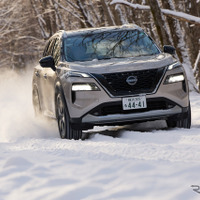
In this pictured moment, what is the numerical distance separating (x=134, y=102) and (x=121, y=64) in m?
0.56

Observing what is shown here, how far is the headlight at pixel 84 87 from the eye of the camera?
8750 millimetres

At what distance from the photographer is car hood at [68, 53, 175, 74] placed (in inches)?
348

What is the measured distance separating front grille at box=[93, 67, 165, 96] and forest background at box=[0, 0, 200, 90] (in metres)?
4.44

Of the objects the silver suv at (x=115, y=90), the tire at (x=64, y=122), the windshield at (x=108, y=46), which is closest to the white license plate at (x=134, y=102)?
the silver suv at (x=115, y=90)

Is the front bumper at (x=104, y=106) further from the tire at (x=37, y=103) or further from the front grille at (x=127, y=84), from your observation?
the tire at (x=37, y=103)

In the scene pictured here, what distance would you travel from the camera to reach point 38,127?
1085 centimetres

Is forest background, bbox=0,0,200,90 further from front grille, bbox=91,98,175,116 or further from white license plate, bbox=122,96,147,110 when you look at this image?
white license plate, bbox=122,96,147,110

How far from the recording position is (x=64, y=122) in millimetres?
9141

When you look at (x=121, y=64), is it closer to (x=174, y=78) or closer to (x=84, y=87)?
(x=84, y=87)

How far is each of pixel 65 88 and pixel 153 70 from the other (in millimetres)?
1235

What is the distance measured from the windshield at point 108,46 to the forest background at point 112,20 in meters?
3.17

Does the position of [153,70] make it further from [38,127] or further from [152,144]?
[38,127]

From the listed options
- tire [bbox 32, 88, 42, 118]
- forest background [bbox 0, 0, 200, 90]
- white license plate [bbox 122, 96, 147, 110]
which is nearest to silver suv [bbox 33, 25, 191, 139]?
white license plate [bbox 122, 96, 147, 110]

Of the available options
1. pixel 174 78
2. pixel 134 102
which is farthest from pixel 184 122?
pixel 134 102
